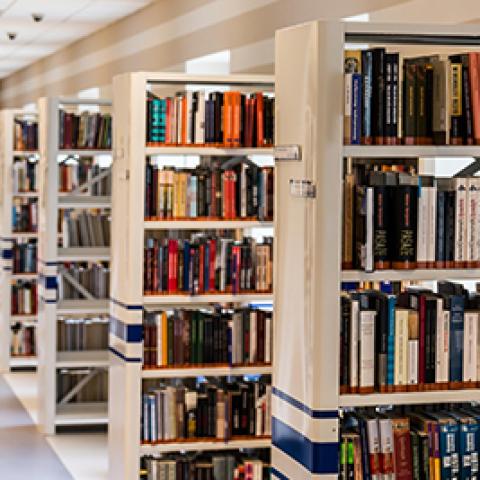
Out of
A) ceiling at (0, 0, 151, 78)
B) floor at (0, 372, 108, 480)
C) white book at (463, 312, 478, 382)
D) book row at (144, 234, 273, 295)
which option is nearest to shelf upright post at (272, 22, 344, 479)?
white book at (463, 312, 478, 382)

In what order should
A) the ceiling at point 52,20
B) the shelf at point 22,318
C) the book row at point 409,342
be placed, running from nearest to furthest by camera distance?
the book row at point 409,342
the ceiling at point 52,20
the shelf at point 22,318

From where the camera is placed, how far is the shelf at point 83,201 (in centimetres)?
834

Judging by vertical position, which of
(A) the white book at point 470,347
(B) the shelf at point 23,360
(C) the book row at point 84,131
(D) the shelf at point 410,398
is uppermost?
(C) the book row at point 84,131

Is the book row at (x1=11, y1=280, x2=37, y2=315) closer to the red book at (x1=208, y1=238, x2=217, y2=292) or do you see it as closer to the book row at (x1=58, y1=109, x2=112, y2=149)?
the book row at (x1=58, y1=109, x2=112, y2=149)

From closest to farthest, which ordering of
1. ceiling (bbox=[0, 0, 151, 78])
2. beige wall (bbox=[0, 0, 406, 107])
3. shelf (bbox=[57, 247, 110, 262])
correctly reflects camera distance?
1. beige wall (bbox=[0, 0, 406, 107])
2. shelf (bbox=[57, 247, 110, 262])
3. ceiling (bbox=[0, 0, 151, 78])

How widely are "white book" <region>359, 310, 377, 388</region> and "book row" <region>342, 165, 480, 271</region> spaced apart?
15cm

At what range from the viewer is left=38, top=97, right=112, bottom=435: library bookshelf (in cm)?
820

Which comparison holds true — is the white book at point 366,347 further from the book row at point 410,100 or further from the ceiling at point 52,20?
the ceiling at point 52,20

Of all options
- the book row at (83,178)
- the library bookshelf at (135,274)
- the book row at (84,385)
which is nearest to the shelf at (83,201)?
the book row at (83,178)

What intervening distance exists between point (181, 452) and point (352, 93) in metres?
2.96

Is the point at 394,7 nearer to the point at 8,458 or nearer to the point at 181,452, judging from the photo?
the point at 181,452

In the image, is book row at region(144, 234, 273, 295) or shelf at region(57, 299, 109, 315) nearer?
book row at region(144, 234, 273, 295)

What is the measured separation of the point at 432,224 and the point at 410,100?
0.39m

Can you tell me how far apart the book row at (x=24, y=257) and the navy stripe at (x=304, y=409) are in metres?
6.96
